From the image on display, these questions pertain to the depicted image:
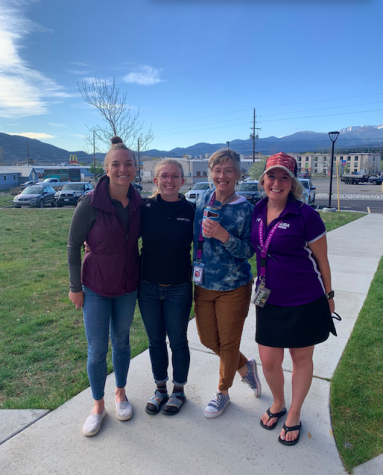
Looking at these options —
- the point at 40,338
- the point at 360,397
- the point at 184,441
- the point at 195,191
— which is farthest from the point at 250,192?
the point at 184,441

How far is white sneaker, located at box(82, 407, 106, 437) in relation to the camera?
2352 millimetres

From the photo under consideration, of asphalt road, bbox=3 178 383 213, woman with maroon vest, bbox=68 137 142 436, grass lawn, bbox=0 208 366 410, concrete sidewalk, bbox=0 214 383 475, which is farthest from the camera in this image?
asphalt road, bbox=3 178 383 213

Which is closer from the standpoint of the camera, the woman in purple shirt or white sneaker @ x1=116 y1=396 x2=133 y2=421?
the woman in purple shirt

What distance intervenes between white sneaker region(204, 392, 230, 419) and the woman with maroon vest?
1.87 ft

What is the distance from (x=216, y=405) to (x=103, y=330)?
99cm

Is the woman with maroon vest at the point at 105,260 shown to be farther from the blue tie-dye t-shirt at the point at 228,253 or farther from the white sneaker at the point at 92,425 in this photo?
the blue tie-dye t-shirt at the point at 228,253

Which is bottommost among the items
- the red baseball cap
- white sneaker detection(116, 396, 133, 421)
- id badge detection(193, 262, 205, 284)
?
white sneaker detection(116, 396, 133, 421)

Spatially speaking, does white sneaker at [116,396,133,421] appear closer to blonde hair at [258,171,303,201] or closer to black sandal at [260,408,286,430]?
black sandal at [260,408,286,430]

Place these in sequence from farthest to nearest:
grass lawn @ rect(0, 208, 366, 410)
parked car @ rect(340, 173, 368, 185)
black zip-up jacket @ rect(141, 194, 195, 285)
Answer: parked car @ rect(340, 173, 368, 185) < grass lawn @ rect(0, 208, 366, 410) < black zip-up jacket @ rect(141, 194, 195, 285)

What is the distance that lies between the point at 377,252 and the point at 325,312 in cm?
672

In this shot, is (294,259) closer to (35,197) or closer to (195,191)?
(195,191)

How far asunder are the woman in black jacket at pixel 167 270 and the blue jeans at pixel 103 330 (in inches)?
6.3

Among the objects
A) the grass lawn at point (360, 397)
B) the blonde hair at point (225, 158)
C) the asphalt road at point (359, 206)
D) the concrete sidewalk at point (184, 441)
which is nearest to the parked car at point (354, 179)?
the asphalt road at point (359, 206)

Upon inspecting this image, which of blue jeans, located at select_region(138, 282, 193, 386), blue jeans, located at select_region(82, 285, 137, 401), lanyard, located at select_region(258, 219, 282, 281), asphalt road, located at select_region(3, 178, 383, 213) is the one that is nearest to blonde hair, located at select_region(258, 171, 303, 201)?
lanyard, located at select_region(258, 219, 282, 281)
